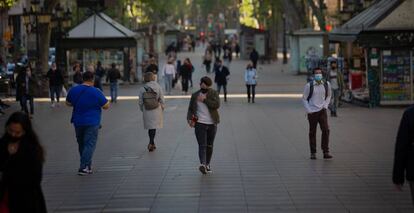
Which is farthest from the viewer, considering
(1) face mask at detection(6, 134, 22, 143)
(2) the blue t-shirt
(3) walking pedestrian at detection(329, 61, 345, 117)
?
(3) walking pedestrian at detection(329, 61, 345, 117)

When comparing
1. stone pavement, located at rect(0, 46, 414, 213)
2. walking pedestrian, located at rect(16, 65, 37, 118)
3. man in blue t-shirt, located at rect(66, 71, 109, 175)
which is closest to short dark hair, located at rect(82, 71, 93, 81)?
man in blue t-shirt, located at rect(66, 71, 109, 175)

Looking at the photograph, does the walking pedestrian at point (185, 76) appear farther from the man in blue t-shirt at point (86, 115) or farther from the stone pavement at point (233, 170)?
the man in blue t-shirt at point (86, 115)

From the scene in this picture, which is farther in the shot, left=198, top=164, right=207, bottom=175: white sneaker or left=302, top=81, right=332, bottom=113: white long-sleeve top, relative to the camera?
left=302, top=81, right=332, bottom=113: white long-sleeve top

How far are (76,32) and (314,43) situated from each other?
13333mm

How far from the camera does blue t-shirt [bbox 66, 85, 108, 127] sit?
12664 millimetres

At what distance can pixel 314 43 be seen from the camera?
1828 inches

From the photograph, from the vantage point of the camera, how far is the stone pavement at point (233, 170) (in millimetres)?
10367

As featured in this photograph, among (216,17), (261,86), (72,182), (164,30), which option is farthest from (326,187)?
(216,17)

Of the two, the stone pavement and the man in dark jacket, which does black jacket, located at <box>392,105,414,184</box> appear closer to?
the man in dark jacket

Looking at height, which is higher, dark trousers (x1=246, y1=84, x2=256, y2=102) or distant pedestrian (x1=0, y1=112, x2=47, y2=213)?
distant pedestrian (x1=0, y1=112, x2=47, y2=213)

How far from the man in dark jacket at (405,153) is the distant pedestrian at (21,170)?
9.96 feet

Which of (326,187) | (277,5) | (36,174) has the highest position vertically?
(277,5)

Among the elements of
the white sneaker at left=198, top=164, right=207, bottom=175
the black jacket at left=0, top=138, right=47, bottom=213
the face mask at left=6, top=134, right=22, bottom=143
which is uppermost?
the face mask at left=6, top=134, right=22, bottom=143

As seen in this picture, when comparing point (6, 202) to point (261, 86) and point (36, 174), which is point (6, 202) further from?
point (261, 86)
